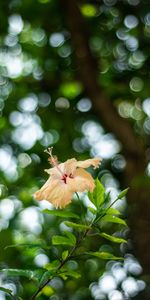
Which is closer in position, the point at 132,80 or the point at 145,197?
the point at 145,197

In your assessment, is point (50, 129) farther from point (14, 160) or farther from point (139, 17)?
point (139, 17)

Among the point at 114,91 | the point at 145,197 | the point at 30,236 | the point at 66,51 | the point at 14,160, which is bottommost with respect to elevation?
the point at 30,236

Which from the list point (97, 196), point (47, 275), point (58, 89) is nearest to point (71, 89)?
point (58, 89)

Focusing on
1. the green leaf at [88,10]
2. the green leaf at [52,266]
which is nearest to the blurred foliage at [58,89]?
the green leaf at [88,10]

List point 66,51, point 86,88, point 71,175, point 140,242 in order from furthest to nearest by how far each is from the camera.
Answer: point 66,51
point 86,88
point 140,242
point 71,175

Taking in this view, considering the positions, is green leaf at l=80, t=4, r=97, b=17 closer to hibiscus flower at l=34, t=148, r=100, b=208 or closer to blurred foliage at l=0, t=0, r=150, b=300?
blurred foliage at l=0, t=0, r=150, b=300

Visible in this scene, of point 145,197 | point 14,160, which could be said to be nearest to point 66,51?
point 14,160

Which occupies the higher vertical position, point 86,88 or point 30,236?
point 86,88
